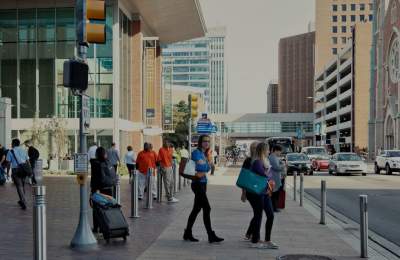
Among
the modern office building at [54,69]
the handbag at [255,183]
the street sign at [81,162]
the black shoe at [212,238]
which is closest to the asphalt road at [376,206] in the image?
the handbag at [255,183]

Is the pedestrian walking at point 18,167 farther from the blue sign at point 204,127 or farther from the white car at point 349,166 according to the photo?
the white car at point 349,166

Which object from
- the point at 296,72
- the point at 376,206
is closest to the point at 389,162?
the point at 376,206

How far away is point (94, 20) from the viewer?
913 cm

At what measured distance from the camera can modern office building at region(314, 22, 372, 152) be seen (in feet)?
315

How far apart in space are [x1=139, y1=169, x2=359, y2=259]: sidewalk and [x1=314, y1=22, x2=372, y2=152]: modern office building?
233 feet

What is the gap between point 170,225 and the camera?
11547 millimetres

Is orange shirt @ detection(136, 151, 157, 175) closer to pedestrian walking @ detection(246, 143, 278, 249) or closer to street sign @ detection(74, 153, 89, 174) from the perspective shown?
street sign @ detection(74, 153, 89, 174)

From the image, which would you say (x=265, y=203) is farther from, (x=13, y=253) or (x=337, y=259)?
(x=13, y=253)

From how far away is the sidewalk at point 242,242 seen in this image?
27.7ft

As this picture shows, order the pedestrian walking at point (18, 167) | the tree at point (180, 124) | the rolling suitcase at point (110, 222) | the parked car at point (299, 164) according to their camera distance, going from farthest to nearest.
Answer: the tree at point (180, 124), the parked car at point (299, 164), the pedestrian walking at point (18, 167), the rolling suitcase at point (110, 222)

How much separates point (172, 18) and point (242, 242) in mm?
42678

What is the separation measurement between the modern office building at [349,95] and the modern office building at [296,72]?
51.8m

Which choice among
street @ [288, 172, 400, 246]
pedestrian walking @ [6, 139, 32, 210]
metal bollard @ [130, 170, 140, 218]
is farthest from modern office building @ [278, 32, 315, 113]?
metal bollard @ [130, 170, 140, 218]

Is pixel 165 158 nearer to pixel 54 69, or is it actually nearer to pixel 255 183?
pixel 255 183
